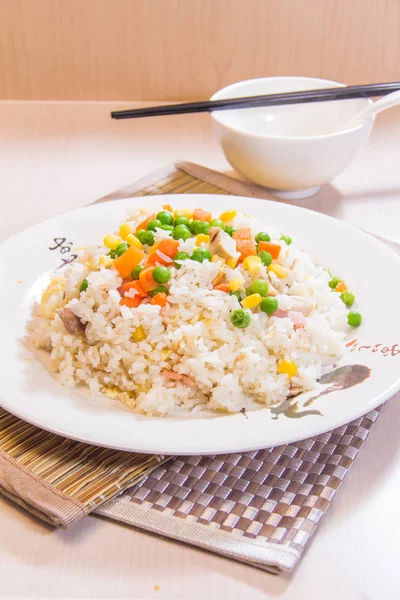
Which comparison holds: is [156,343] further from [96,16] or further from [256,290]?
[96,16]

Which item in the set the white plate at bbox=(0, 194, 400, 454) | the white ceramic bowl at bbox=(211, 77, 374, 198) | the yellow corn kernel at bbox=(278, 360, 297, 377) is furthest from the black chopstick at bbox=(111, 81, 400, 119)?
the yellow corn kernel at bbox=(278, 360, 297, 377)

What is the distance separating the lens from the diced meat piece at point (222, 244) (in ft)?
6.78

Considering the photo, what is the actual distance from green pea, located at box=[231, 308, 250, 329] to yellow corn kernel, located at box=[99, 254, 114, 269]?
0.40 m

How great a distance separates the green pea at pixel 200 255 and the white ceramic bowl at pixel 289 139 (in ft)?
3.09

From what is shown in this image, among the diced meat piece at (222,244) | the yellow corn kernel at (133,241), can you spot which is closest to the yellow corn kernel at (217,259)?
the diced meat piece at (222,244)

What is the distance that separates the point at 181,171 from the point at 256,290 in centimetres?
137

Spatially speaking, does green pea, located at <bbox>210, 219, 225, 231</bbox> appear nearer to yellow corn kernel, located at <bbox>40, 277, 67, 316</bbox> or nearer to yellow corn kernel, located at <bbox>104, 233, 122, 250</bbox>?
yellow corn kernel, located at <bbox>104, 233, 122, 250</bbox>

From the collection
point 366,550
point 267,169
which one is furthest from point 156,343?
point 267,169

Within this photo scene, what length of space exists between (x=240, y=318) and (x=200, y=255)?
23 cm

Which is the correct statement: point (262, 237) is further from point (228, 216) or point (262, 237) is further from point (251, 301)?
point (251, 301)

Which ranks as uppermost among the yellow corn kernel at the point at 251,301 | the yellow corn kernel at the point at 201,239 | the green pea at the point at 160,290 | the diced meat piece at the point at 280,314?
the yellow corn kernel at the point at 201,239

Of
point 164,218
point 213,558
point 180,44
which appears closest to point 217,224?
point 164,218

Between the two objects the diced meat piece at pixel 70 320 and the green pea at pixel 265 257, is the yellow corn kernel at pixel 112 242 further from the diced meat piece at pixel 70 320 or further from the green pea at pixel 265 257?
the green pea at pixel 265 257

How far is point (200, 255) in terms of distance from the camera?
2037 millimetres
